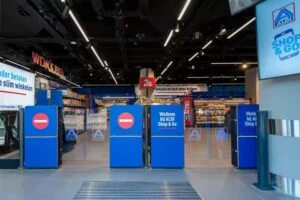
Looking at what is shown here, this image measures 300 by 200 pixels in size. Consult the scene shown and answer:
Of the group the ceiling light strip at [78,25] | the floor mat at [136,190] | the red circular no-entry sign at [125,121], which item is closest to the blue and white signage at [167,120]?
the red circular no-entry sign at [125,121]

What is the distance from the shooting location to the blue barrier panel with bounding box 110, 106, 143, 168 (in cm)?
766

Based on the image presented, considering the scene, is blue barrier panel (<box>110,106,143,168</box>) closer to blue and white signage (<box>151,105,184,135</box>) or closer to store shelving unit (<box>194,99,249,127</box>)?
blue and white signage (<box>151,105,184,135</box>)

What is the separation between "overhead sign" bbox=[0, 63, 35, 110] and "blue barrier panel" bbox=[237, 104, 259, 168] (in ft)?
24.0

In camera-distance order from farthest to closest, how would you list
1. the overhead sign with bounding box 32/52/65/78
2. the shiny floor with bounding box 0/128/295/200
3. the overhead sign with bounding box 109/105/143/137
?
the overhead sign with bounding box 32/52/65/78 < the overhead sign with bounding box 109/105/143/137 < the shiny floor with bounding box 0/128/295/200

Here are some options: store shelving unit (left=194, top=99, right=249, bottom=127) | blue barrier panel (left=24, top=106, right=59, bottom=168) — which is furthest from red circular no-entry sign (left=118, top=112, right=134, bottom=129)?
→ store shelving unit (left=194, top=99, right=249, bottom=127)

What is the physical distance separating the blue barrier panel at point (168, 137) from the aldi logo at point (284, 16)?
117 inches

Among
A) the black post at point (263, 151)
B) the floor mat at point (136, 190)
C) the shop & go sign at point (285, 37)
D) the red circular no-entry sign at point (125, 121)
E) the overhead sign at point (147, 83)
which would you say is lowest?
the floor mat at point (136, 190)

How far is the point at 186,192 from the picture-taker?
17.9ft

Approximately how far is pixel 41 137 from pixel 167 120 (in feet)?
9.01

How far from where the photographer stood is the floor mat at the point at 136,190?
519 centimetres

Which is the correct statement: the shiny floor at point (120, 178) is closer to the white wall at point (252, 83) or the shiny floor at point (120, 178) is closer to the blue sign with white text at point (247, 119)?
the blue sign with white text at point (247, 119)

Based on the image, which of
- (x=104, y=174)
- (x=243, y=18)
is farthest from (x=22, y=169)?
(x=243, y=18)

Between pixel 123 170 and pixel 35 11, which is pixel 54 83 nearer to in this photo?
pixel 35 11

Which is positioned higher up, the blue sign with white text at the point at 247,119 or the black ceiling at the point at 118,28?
the black ceiling at the point at 118,28
